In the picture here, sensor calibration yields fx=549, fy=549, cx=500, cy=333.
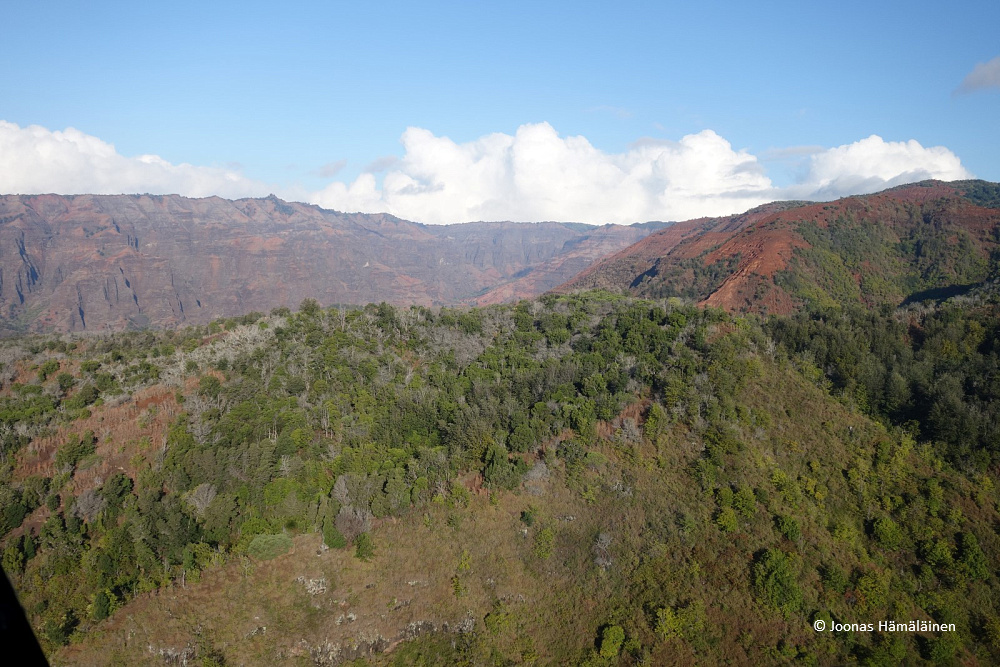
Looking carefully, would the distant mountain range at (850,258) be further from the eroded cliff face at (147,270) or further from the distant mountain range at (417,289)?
the eroded cliff face at (147,270)

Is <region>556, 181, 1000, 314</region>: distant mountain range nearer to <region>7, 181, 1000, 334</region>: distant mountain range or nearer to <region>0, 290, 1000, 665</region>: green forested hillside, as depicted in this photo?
<region>7, 181, 1000, 334</region>: distant mountain range

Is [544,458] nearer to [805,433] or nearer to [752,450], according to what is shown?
[752,450]

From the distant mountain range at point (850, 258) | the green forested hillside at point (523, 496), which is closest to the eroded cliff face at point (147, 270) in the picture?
the distant mountain range at point (850, 258)

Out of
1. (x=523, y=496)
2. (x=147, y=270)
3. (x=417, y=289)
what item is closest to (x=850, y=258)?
(x=523, y=496)

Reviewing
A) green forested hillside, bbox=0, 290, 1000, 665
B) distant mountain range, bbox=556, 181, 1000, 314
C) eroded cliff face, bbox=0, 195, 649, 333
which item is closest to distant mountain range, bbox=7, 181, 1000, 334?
distant mountain range, bbox=556, 181, 1000, 314

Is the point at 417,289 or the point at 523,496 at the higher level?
the point at 417,289

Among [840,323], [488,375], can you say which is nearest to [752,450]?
[840,323]

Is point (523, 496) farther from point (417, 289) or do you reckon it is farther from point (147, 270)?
point (417, 289)
